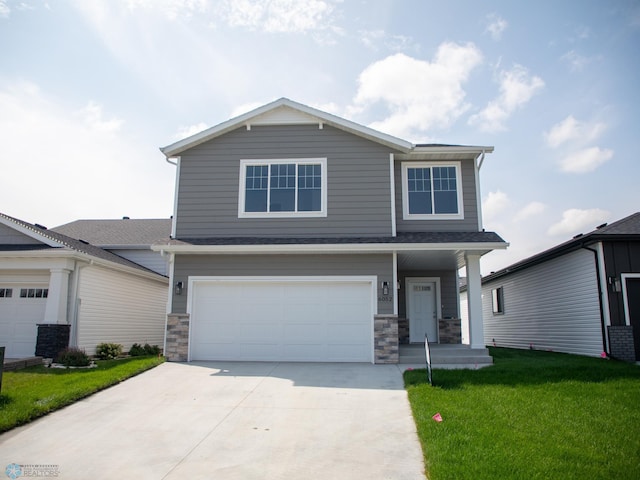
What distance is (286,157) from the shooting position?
13.0 m

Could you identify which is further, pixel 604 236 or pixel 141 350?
pixel 141 350

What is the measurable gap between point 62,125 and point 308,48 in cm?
632

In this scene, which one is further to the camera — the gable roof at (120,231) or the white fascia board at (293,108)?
the gable roof at (120,231)

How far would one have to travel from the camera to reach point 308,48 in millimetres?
10953

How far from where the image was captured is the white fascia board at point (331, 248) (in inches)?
446

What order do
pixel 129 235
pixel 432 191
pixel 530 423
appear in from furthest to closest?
1. pixel 129 235
2. pixel 432 191
3. pixel 530 423

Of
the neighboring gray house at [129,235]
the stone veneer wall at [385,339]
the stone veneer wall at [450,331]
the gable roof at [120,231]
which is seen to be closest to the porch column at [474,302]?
the stone veneer wall at [385,339]

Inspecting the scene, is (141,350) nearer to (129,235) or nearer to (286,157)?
(129,235)

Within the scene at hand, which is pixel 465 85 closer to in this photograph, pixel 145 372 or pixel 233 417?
pixel 233 417

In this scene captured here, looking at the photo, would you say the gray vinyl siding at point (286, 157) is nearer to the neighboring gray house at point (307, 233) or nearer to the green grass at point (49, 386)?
the neighboring gray house at point (307, 233)

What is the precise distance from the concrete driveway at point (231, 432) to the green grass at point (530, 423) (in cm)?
38

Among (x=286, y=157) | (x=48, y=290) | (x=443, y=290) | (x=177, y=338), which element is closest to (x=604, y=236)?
(x=443, y=290)

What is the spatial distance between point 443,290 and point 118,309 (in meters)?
10.6

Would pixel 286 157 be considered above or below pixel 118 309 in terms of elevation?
above
